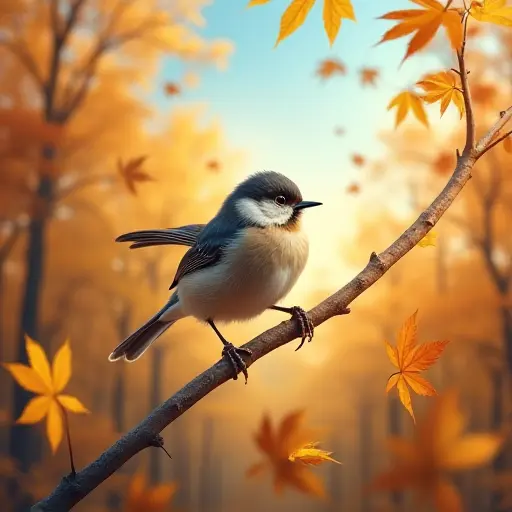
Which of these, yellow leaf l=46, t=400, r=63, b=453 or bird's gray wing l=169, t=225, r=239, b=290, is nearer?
yellow leaf l=46, t=400, r=63, b=453

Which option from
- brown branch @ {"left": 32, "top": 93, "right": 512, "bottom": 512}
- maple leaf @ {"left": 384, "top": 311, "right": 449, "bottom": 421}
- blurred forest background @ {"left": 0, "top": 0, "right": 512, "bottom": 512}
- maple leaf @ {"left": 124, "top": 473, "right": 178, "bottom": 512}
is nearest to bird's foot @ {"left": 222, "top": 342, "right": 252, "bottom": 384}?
brown branch @ {"left": 32, "top": 93, "right": 512, "bottom": 512}

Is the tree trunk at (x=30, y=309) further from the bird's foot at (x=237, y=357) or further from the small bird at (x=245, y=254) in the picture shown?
the bird's foot at (x=237, y=357)

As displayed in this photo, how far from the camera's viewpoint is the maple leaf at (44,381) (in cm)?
63

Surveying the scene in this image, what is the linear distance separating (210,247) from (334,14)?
1.62 feet

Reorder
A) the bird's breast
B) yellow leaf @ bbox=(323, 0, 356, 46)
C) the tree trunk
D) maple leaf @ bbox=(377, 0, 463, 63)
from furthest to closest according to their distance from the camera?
the tree trunk, the bird's breast, yellow leaf @ bbox=(323, 0, 356, 46), maple leaf @ bbox=(377, 0, 463, 63)

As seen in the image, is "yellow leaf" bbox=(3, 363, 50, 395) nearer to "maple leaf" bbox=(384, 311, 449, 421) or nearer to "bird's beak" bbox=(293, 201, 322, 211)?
"maple leaf" bbox=(384, 311, 449, 421)

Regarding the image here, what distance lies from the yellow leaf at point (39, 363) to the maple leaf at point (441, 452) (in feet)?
1.76

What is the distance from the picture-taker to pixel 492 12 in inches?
23.6

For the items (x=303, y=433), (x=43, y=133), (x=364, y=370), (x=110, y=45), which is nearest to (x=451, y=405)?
(x=303, y=433)

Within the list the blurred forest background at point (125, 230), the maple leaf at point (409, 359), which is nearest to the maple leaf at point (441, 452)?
the maple leaf at point (409, 359)

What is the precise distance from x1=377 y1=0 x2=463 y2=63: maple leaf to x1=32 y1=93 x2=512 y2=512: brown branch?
102 millimetres

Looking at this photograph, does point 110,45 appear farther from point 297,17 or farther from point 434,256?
point 297,17

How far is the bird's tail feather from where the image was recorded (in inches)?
42.7

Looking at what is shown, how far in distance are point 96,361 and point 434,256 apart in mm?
3605
